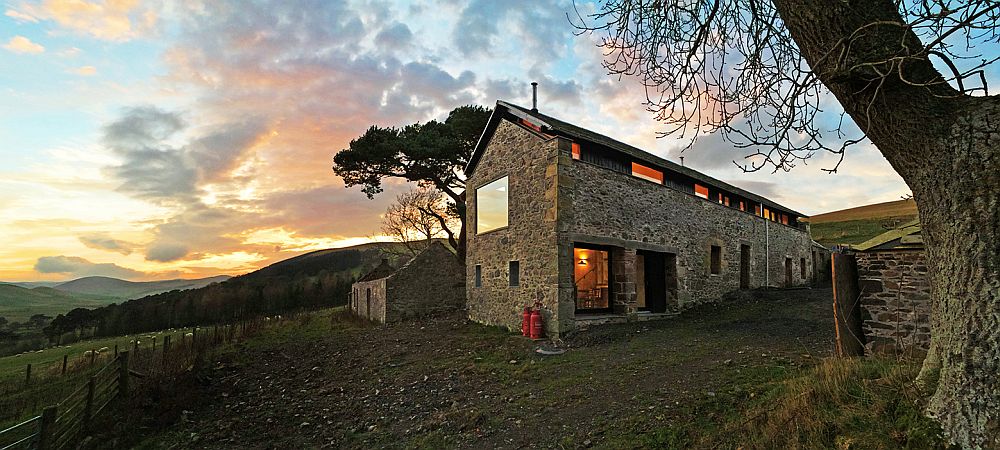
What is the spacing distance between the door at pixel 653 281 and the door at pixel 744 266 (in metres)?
6.07

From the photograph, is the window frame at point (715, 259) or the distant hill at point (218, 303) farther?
the distant hill at point (218, 303)

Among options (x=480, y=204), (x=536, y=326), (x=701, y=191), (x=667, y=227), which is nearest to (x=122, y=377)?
(x=536, y=326)

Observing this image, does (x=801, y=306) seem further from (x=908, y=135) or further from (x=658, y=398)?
(x=908, y=135)

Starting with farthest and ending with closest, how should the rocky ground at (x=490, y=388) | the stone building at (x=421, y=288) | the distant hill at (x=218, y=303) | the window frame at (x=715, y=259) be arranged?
the distant hill at (x=218, y=303) → the window frame at (x=715, y=259) → the stone building at (x=421, y=288) → the rocky ground at (x=490, y=388)

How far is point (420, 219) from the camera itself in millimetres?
28188

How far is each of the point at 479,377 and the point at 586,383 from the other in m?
2.24

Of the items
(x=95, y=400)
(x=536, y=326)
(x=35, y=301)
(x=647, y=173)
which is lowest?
(x=35, y=301)

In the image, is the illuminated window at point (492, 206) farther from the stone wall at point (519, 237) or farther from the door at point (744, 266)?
the door at point (744, 266)

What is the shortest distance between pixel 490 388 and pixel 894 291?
612 centimetres

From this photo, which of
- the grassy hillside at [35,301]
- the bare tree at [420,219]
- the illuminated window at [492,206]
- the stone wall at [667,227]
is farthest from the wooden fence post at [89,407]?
the grassy hillside at [35,301]

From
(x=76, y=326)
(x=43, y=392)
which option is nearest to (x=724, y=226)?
(x=43, y=392)

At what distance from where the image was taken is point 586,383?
7.29 meters

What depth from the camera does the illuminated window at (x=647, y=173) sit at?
551 inches

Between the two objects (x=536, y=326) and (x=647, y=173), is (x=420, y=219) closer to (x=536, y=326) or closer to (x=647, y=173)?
(x=647, y=173)
